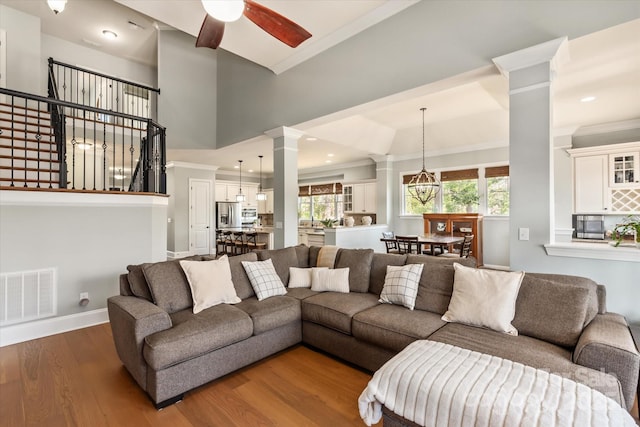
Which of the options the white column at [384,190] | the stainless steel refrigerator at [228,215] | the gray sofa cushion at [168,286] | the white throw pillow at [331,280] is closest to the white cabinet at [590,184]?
the white column at [384,190]

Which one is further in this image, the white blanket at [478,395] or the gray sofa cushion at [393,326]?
the gray sofa cushion at [393,326]

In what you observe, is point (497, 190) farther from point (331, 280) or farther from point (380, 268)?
point (331, 280)

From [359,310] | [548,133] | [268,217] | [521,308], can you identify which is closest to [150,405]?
[359,310]

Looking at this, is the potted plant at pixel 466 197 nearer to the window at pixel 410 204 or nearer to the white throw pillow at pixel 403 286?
the window at pixel 410 204

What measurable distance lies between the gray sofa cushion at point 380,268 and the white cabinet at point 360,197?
4929mm

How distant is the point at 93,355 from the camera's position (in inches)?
110

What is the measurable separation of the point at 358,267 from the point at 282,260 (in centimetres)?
94

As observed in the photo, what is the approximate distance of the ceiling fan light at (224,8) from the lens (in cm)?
234

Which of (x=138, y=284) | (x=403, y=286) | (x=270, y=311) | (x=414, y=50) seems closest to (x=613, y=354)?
(x=403, y=286)

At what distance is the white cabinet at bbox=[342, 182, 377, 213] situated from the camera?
812 centimetres

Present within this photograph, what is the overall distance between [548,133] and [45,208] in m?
5.19

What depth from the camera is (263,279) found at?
309cm

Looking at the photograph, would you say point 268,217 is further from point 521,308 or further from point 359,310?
point 521,308

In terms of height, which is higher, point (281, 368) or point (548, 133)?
point (548, 133)
